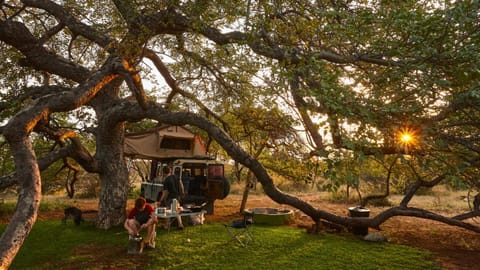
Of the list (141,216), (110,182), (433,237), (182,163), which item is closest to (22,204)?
(141,216)

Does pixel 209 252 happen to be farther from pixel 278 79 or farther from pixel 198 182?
pixel 198 182

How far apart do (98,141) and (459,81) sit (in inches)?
376

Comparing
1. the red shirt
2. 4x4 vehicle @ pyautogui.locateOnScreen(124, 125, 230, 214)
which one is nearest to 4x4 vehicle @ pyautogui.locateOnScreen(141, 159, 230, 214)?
4x4 vehicle @ pyautogui.locateOnScreen(124, 125, 230, 214)

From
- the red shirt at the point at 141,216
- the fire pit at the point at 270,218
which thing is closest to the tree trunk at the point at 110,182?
the red shirt at the point at 141,216

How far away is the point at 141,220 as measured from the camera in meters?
7.74

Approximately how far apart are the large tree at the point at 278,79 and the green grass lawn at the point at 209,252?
3.78ft

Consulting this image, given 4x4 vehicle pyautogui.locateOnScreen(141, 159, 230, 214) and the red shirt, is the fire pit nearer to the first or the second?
4x4 vehicle pyautogui.locateOnScreen(141, 159, 230, 214)

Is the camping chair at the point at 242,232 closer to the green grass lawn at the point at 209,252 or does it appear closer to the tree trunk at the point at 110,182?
the green grass lawn at the point at 209,252

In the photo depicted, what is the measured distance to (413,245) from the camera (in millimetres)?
9266

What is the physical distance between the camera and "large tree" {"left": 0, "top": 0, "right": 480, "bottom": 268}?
445 centimetres

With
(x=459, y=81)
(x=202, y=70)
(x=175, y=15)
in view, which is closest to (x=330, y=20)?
(x=459, y=81)

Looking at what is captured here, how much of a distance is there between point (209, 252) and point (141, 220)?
5.77 ft

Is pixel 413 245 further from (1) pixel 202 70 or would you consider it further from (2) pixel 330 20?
(1) pixel 202 70

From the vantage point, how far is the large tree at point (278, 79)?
14.6 ft
